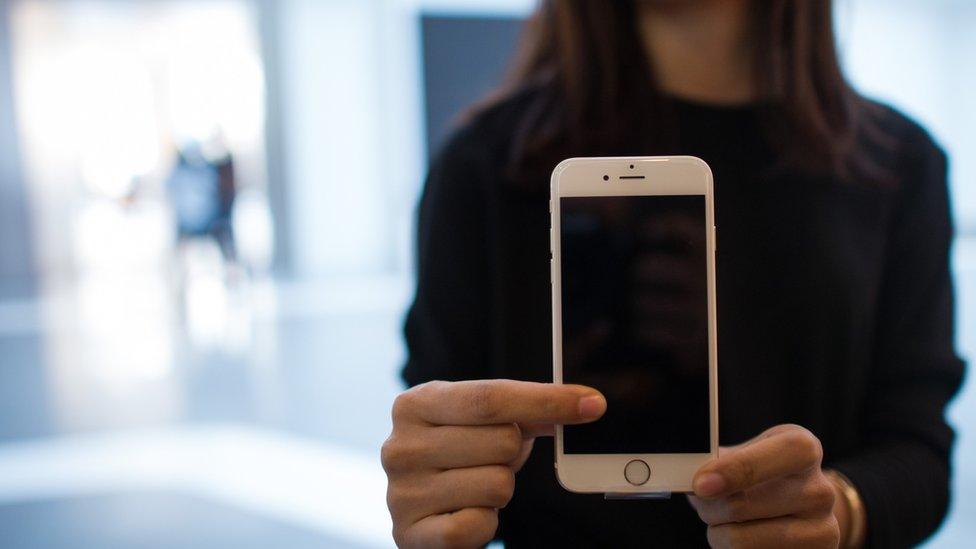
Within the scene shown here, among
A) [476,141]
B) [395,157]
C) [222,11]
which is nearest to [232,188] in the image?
[395,157]

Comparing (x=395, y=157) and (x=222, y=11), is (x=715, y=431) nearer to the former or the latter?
(x=395, y=157)

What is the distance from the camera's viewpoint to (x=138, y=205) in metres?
12.0

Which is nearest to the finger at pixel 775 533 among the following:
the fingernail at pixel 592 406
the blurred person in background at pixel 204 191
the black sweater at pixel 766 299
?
the fingernail at pixel 592 406

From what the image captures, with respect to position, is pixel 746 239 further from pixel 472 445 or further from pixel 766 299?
pixel 472 445

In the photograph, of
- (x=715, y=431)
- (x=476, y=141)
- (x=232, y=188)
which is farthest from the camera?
(x=232, y=188)

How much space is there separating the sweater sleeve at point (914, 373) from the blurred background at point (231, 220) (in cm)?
230

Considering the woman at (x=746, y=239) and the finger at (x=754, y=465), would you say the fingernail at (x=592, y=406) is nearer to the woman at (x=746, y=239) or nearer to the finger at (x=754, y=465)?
the finger at (x=754, y=465)

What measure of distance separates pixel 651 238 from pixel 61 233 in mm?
11758

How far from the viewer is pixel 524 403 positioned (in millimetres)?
618

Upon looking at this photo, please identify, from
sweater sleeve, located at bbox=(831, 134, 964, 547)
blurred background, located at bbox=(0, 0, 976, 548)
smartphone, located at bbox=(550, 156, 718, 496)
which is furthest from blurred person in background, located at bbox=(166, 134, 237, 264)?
smartphone, located at bbox=(550, 156, 718, 496)

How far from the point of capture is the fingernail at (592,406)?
614 mm

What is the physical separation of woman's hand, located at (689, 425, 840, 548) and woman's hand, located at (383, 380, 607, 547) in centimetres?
10

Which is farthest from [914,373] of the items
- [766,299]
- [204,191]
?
[204,191]

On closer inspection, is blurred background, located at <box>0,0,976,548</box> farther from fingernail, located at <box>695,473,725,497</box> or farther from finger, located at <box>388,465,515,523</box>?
fingernail, located at <box>695,473,725,497</box>
